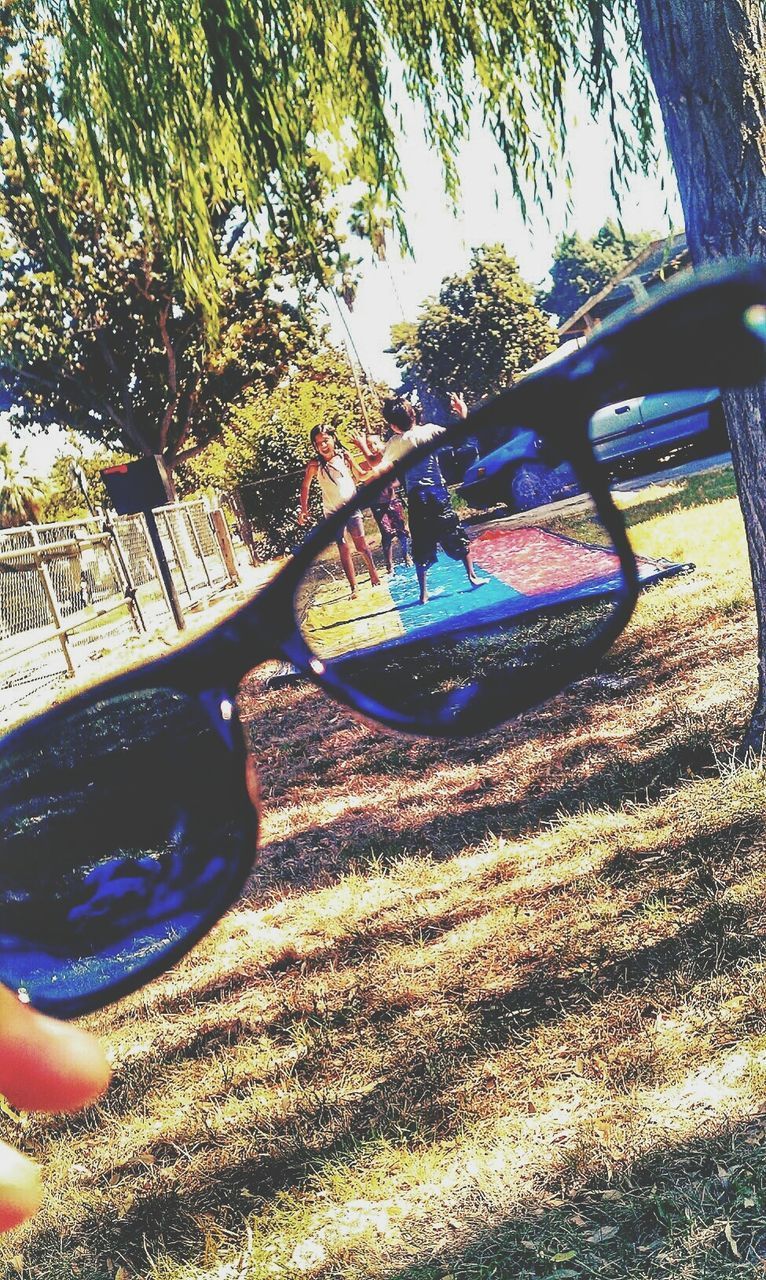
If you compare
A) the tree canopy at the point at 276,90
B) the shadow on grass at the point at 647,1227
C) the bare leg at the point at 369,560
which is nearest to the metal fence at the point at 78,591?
the tree canopy at the point at 276,90

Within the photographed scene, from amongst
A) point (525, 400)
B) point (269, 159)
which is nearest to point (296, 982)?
point (269, 159)

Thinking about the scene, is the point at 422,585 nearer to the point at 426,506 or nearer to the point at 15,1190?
the point at 426,506

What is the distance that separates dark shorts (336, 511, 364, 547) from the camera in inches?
24.3

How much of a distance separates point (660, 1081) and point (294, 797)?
2387 millimetres

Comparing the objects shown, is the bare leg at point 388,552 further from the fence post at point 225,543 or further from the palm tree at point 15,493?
the palm tree at point 15,493

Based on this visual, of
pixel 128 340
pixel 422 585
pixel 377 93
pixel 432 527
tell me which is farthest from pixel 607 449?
pixel 128 340

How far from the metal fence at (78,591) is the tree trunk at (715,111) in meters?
5.21

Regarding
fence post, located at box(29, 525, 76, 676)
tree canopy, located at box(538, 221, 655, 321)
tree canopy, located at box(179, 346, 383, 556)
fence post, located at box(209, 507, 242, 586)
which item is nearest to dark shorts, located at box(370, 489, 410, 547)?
fence post, located at box(29, 525, 76, 676)

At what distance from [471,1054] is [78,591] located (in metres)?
7.27

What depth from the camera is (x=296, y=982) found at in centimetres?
265

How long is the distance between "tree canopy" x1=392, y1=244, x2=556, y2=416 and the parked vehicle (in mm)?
26303

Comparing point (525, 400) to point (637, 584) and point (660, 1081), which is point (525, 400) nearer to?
point (637, 584)

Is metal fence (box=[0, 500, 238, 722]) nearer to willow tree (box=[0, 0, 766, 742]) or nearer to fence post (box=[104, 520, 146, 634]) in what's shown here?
fence post (box=[104, 520, 146, 634])

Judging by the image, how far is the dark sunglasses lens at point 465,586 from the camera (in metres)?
0.71
